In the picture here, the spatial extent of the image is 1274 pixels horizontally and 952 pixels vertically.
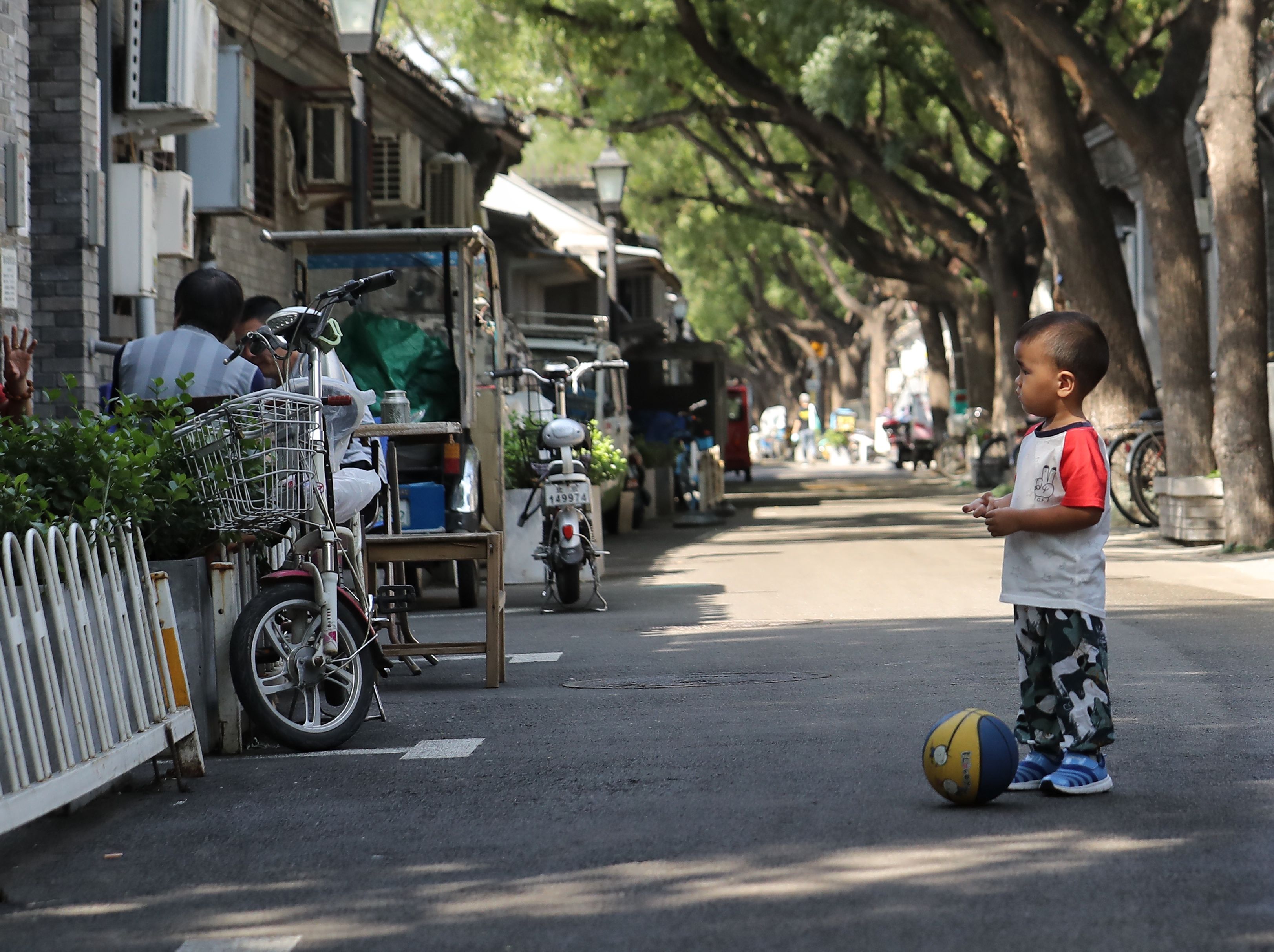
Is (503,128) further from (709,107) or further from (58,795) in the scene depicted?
(58,795)

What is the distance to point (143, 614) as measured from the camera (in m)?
5.69

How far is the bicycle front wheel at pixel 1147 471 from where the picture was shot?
1834 cm

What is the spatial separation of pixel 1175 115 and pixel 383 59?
29.1 feet

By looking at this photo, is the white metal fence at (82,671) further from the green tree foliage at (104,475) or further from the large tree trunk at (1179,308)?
the large tree trunk at (1179,308)

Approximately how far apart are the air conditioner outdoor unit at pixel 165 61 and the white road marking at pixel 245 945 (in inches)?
391

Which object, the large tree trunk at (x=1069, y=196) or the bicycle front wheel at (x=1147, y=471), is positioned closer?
the bicycle front wheel at (x=1147, y=471)

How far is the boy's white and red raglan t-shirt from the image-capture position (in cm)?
529

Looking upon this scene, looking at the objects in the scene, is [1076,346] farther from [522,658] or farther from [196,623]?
[522,658]

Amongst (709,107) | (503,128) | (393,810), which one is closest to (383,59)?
(503,128)

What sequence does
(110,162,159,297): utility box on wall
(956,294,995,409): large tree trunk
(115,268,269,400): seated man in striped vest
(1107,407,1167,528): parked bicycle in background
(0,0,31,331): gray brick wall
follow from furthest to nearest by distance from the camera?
(956,294,995,409): large tree trunk, (1107,407,1167,528): parked bicycle in background, (110,162,159,297): utility box on wall, (0,0,31,331): gray brick wall, (115,268,269,400): seated man in striped vest

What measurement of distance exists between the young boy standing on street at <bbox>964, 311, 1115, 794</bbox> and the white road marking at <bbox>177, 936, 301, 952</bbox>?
2.36 metres

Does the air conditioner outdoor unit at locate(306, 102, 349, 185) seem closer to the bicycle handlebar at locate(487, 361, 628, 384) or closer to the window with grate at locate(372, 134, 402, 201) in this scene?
the window with grate at locate(372, 134, 402, 201)

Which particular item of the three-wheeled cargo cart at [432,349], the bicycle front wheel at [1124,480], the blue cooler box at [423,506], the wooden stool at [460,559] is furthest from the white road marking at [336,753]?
the bicycle front wheel at [1124,480]

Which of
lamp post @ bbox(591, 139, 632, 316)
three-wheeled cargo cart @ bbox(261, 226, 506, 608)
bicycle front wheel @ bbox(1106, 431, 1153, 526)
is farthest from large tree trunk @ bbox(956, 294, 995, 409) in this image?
three-wheeled cargo cart @ bbox(261, 226, 506, 608)
